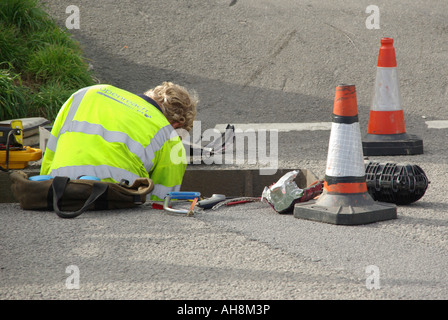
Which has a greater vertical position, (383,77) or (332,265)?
(383,77)

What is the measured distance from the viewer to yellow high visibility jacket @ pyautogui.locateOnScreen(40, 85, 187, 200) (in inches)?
177

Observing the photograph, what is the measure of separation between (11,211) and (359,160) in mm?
2425

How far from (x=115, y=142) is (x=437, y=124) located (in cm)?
477

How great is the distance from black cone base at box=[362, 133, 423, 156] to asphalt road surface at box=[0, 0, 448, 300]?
0.11 metres

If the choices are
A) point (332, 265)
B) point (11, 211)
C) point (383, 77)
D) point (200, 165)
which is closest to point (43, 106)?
point (200, 165)

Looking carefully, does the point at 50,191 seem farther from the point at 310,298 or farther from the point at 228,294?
the point at 310,298

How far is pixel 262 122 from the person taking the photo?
26.7 feet

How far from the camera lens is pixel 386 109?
6555 mm
